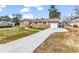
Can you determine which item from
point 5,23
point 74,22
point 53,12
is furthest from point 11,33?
point 74,22

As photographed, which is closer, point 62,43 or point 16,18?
point 62,43

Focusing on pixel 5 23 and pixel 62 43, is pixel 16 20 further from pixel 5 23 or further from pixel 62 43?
pixel 62 43

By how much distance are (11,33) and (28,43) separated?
287mm

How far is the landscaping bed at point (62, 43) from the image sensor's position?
3.42 m

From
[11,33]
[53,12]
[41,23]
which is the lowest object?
[11,33]

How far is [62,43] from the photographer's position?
3.47 metres

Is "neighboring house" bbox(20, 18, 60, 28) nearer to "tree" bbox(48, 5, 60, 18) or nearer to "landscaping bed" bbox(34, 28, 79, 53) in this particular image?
"tree" bbox(48, 5, 60, 18)

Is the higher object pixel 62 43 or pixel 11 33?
pixel 11 33

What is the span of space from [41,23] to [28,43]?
36 centimetres

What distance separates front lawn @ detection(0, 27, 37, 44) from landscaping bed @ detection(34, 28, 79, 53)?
0.30m
